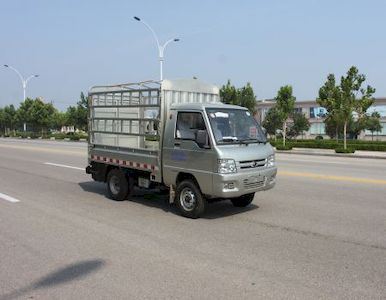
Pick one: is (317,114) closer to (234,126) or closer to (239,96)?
(239,96)

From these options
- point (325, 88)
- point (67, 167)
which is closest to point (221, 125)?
point (67, 167)

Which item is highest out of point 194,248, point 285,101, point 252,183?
point 285,101

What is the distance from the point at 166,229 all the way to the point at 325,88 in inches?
1196

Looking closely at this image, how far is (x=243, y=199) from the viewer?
9398mm

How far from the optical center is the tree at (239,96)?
43625mm

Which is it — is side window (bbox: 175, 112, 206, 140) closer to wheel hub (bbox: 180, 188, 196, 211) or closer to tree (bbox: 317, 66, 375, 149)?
wheel hub (bbox: 180, 188, 196, 211)

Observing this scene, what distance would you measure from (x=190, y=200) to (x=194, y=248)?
2.06 metres

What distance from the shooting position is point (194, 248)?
21.1ft

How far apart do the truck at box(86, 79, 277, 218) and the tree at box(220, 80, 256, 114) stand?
32.7 metres

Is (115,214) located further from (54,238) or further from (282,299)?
(282,299)

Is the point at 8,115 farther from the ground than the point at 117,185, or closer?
farther from the ground

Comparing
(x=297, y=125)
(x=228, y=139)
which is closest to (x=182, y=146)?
(x=228, y=139)

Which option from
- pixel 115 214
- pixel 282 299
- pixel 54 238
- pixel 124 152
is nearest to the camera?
pixel 282 299

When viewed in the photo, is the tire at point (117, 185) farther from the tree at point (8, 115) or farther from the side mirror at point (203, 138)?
Result: the tree at point (8, 115)
